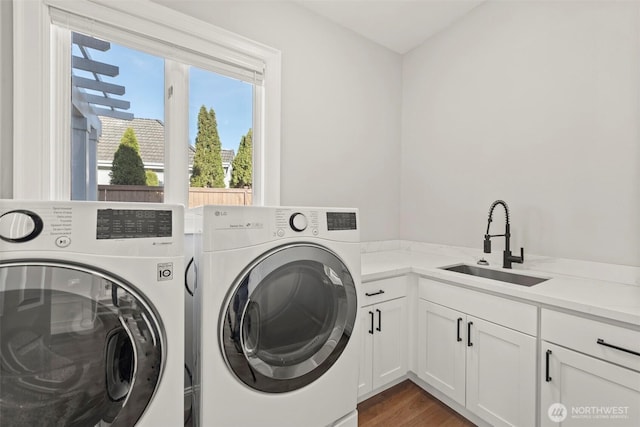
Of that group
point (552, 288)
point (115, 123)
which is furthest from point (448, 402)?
point (115, 123)

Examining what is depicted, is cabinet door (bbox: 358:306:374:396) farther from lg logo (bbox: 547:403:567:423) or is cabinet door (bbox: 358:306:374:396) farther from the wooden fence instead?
the wooden fence

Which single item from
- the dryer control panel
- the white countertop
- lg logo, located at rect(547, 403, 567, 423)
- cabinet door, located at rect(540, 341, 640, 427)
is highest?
the dryer control panel

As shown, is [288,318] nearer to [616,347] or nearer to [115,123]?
[616,347]

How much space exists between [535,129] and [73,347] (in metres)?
2.42

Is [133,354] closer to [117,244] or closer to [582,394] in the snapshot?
[117,244]

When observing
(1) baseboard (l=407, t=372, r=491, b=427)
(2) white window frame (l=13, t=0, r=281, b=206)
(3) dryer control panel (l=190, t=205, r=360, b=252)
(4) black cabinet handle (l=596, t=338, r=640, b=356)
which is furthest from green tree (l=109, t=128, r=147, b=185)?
(4) black cabinet handle (l=596, t=338, r=640, b=356)

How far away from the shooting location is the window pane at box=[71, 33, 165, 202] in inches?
57.3

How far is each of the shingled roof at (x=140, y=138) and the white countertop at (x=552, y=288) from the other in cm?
→ 137

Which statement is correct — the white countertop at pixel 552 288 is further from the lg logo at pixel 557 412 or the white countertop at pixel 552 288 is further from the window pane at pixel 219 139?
the window pane at pixel 219 139

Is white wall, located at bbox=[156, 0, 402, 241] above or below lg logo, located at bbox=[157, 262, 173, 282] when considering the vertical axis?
above

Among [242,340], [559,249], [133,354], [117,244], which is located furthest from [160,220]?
[559,249]

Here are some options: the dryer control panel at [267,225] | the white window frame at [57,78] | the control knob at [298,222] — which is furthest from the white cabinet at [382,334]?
the white window frame at [57,78]

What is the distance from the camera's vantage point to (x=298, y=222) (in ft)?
3.98

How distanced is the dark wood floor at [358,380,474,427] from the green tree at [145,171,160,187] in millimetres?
1750
